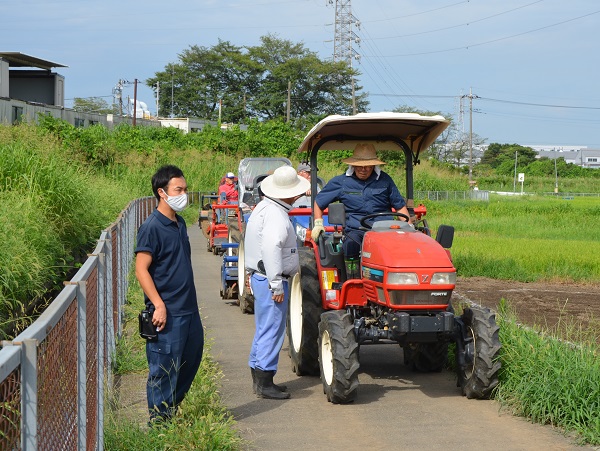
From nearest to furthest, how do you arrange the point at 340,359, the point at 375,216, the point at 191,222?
the point at 340,359, the point at 375,216, the point at 191,222

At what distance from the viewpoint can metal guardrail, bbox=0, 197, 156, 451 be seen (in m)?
3.29

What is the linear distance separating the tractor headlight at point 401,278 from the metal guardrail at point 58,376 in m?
2.46

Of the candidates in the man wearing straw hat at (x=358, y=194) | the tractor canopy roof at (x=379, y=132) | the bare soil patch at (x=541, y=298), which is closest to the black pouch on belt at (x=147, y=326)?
the man wearing straw hat at (x=358, y=194)

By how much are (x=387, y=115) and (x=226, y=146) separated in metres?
45.7

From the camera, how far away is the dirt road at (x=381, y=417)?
676 centimetres

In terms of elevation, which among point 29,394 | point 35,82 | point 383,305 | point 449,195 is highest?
point 35,82

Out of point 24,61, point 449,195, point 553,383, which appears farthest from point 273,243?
point 449,195

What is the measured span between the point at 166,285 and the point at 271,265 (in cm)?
165

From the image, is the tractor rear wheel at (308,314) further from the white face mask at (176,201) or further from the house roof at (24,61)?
the house roof at (24,61)

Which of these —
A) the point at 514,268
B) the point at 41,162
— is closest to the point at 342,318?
the point at 41,162

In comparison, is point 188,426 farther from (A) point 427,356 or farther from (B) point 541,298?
(B) point 541,298

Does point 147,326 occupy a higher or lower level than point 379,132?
lower

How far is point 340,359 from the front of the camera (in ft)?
25.2

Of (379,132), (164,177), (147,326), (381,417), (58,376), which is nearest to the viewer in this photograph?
(58,376)
